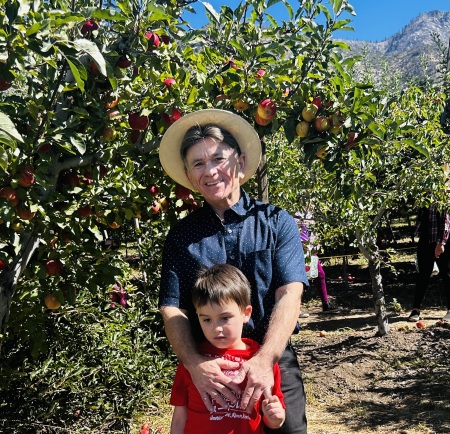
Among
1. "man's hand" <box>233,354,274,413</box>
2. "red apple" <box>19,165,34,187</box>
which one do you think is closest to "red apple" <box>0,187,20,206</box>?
"red apple" <box>19,165,34,187</box>

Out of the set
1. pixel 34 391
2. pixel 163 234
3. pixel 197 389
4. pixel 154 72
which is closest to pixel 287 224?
pixel 197 389

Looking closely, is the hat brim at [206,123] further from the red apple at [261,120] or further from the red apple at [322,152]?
the red apple at [322,152]

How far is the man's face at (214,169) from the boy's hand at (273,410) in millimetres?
639

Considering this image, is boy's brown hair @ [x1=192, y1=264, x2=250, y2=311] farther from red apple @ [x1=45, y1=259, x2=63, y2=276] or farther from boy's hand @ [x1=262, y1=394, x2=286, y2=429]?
red apple @ [x1=45, y1=259, x2=63, y2=276]

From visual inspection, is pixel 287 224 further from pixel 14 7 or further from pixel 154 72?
pixel 14 7

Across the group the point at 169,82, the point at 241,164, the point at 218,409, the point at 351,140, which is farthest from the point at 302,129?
the point at 218,409

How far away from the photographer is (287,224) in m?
2.08

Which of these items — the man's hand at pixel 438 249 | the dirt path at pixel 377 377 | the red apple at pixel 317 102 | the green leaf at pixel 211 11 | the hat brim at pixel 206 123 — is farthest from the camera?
the man's hand at pixel 438 249

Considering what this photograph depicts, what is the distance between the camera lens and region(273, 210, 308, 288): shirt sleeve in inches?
78.1

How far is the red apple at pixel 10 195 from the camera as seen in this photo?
2.17 metres

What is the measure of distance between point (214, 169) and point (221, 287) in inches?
15.4

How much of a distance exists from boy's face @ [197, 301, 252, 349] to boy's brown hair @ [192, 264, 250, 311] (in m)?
0.02

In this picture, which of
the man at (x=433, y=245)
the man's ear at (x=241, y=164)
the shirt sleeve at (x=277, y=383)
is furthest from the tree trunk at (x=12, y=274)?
the man at (x=433, y=245)

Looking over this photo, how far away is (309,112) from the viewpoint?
2398 mm
